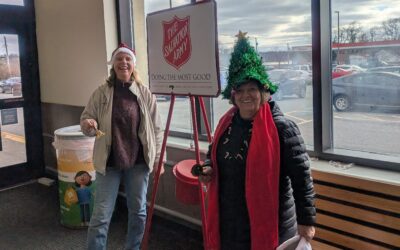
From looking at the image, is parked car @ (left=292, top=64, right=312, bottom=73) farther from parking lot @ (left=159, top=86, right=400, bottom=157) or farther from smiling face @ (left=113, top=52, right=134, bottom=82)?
smiling face @ (left=113, top=52, right=134, bottom=82)

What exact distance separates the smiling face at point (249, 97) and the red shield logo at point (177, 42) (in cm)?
67

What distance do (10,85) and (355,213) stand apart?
3755 millimetres

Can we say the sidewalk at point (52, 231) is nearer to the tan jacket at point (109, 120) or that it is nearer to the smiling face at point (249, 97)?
the tan jacket at point (109, 120)

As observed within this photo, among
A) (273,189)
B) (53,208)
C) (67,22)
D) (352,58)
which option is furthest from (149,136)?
(67,22)

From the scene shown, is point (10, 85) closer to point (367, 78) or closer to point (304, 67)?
point (304, 67)

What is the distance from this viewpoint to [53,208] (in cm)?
378

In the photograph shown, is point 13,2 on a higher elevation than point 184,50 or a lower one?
higher

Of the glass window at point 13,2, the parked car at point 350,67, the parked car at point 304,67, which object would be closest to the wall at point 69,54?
the glass window at point 13,2

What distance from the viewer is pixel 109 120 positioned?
2.44 metres

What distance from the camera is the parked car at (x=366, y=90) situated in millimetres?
2180

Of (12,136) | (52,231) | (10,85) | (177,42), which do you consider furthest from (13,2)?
(177,42)

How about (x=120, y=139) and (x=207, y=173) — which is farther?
(x=120, y=139)

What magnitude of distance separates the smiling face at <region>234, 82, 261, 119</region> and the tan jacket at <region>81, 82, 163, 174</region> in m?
0.96

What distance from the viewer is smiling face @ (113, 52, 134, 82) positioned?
2.45 meters
